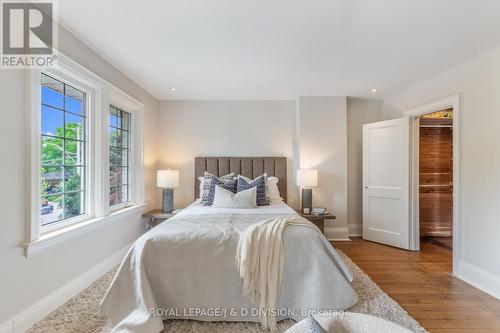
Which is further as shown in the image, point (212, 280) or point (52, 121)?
point (52, 121)

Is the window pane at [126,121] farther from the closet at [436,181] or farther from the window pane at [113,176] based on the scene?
the closet at [436,181]

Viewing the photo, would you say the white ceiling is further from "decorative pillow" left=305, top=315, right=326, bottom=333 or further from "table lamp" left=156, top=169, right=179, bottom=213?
"decorative pillow" left=305, top=315, right=326, bottom=333

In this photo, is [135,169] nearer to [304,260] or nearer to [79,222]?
[79,222]

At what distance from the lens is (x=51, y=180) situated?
87.6 inches

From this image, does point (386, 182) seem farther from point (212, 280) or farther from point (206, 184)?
point (212, 280)

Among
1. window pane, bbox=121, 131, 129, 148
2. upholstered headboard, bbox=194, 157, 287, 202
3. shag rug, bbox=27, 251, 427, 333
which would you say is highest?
window pane, bbox=121, 131, 129, 148

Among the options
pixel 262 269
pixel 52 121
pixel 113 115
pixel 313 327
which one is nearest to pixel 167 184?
pixel 113 115

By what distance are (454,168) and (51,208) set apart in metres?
4.35

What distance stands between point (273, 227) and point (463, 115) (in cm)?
262

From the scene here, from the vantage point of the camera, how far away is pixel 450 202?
4.32m

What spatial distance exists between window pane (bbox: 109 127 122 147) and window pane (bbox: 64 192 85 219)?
92cm

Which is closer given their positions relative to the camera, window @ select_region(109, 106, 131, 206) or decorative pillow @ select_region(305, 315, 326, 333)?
decorative pillow @ select_region(305, 315, 326, 333)

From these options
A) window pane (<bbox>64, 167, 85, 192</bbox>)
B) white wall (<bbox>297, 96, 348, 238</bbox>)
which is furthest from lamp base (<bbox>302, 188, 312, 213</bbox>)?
window pane (<bbox>64, 167, 85, 192</bbox>)

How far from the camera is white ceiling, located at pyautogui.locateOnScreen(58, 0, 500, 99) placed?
1834 mm
